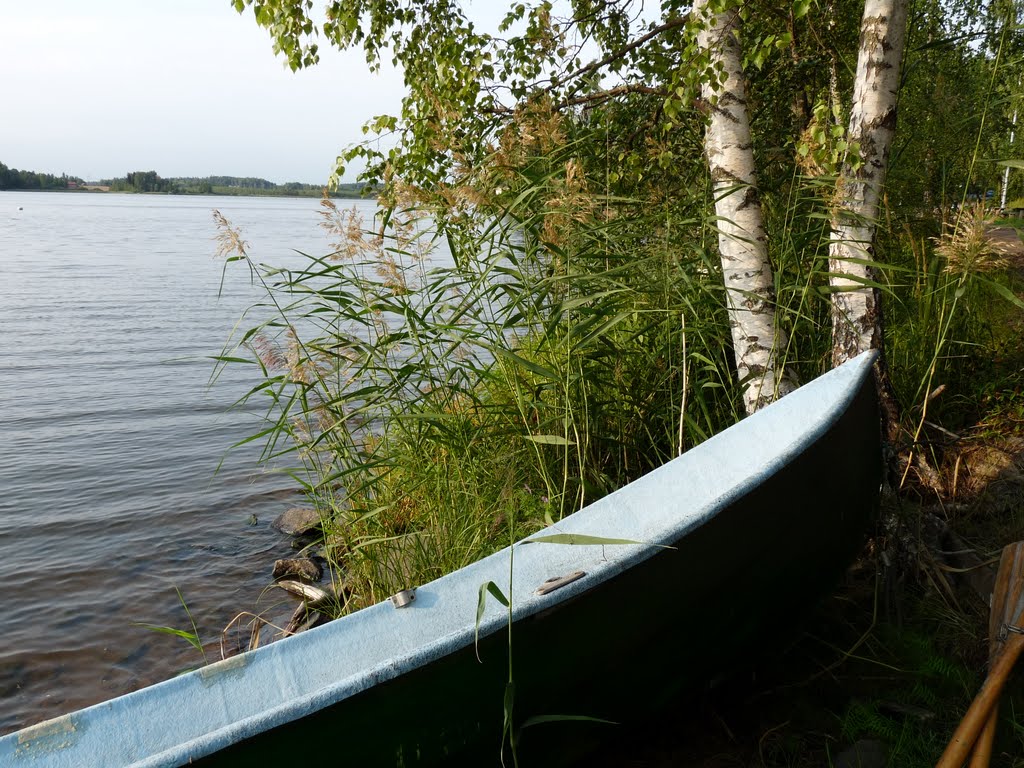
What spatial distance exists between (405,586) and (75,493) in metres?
4.33

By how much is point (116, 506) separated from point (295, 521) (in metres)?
1.50

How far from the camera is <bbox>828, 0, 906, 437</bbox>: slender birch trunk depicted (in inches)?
131

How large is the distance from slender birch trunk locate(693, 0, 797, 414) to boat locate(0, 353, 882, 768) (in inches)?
17.2

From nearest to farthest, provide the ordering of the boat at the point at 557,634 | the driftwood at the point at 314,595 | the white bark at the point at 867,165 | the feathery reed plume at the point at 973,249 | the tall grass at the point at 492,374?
the boat at the point at 557,634
the feathery reed plume at the point at 973,249
the tall grass at the point at 492,374
the white bark at the point at 867,165
the driftwood at the point at 314,595

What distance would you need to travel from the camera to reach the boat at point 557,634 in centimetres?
186

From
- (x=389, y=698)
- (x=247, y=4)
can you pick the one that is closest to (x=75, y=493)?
(x=247, y=4)

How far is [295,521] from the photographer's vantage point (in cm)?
562

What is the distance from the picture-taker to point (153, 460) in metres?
7.12


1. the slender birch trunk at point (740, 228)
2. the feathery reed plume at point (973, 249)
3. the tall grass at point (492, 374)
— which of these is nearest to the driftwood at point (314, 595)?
the tall grass at point (492, 374)

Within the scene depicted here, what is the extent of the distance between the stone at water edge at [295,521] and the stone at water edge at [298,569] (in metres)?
0.57

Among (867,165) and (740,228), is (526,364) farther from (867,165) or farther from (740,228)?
(867,165)

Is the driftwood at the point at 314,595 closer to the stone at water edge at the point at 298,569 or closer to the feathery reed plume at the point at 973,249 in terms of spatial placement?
the stone at water edge at the point at 298,569

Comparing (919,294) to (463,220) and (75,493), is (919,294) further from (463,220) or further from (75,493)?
(75,493)

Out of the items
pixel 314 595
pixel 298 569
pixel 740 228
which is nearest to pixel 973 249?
pixel 740 228
